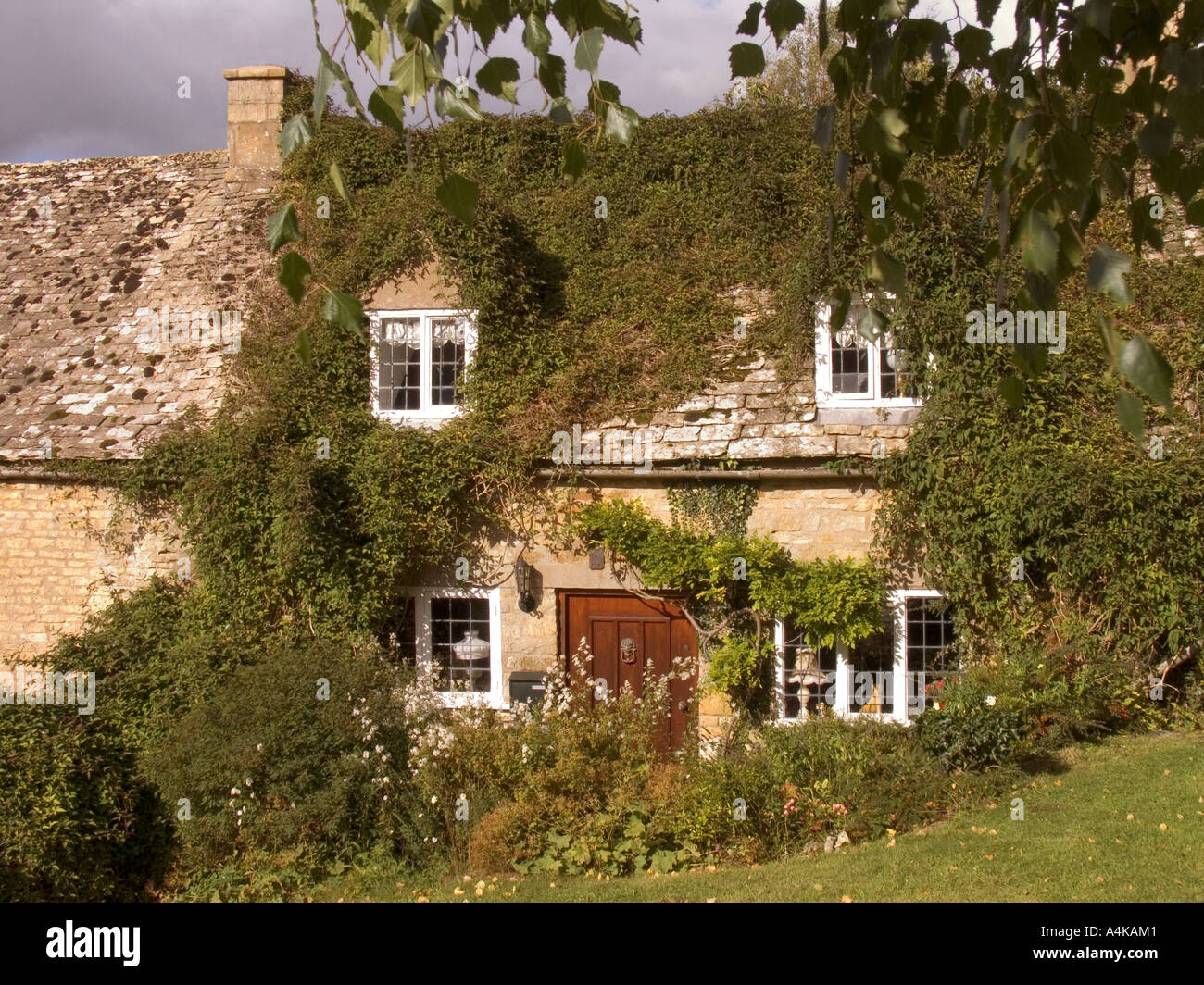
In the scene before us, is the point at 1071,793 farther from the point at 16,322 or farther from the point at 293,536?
the point at 16,322

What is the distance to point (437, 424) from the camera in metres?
11.1

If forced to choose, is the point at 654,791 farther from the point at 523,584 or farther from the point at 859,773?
the point at 523,584

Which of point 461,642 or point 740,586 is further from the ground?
point 740,586

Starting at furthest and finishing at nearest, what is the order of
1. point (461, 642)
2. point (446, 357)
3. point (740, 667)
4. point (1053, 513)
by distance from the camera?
1. point (446, 357)
2. point (461, 642)
3. point (740, 667)
4. point (1053, 513)

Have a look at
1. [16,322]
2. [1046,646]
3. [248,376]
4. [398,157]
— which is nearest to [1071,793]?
[1046,646]

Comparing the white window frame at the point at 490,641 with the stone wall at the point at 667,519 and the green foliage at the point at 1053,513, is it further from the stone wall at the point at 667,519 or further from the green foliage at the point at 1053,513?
the green foliage at the point at 1053,513

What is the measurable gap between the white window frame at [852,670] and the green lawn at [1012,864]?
1.76m

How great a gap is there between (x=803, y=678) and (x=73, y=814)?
6993 mm

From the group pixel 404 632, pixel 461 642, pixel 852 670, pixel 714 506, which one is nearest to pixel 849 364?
pixel 714 506

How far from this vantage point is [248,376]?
1150 cm

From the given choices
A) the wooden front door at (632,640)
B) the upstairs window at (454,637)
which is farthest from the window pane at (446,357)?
the wooden front door at (632,640)

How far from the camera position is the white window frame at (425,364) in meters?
11.2

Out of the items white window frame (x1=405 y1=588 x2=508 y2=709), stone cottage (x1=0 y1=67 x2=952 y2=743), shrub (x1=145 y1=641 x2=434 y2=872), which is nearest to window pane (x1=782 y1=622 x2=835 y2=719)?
stone cottage (x1=0 y1=67 x2=952 y2=743)

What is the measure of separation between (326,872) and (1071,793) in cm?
629
